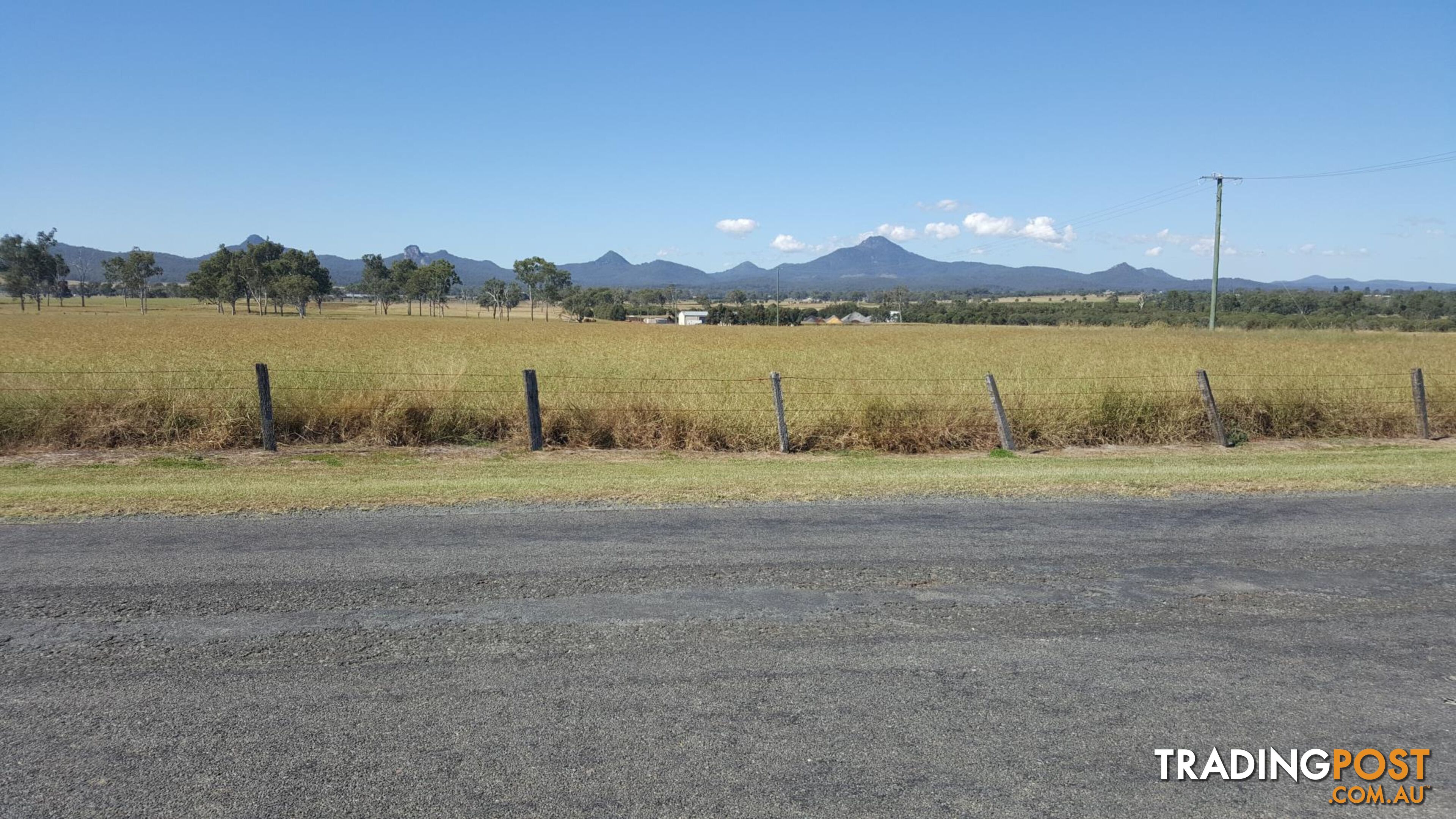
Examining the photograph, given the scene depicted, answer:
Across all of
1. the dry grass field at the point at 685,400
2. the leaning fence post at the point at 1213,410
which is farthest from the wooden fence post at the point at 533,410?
the leaning fence post at the point at 1213,410

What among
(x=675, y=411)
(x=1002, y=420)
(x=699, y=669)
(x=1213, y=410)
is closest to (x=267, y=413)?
(x=675, y=411)

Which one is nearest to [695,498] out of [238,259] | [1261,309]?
[1261,309]

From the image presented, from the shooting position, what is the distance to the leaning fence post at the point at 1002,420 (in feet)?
48.6

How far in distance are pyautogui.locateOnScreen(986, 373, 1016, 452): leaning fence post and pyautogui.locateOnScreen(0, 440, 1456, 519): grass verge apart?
27 centimetres

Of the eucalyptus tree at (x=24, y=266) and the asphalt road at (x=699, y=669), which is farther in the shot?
the eucalyptus tree at (x=24, y=266)

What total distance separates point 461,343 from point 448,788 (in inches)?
1195

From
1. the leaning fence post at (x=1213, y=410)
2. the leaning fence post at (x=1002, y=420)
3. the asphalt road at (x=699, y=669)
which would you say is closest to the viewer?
the asphalt road at (x=699, y=669)

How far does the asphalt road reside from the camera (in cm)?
368

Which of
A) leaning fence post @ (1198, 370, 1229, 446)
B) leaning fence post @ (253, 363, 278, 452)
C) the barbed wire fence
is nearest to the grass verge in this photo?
leaning fence post @ (253, 363, 278, 452)

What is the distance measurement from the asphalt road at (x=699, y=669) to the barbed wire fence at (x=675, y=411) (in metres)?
6.70

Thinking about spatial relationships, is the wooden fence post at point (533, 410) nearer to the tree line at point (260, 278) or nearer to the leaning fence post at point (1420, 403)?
the leaning fence post at point (1420, 403)

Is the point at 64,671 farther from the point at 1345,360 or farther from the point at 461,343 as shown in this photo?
the point at 461,343

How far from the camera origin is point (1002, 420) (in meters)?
14.9

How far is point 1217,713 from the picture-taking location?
4320 mm
